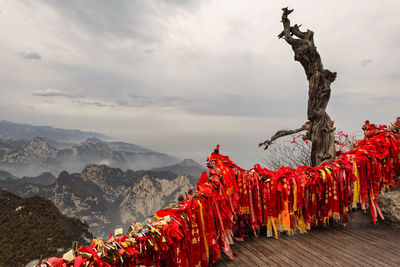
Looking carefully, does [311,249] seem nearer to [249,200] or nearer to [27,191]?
[249,200]

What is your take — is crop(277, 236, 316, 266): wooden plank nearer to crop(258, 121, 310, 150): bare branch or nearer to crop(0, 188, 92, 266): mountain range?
crop(258, 121, 310, 150): bare branch

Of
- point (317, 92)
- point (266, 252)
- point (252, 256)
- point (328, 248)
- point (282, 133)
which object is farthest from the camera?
point (282, 133)

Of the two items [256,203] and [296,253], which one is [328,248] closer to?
[296,253]

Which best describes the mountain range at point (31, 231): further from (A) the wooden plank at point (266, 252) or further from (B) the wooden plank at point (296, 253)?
(B) the wooden plank at point (296, 253)

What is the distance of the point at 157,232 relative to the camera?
9.64 feet

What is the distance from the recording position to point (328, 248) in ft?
13.6

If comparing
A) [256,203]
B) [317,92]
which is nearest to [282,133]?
[317,92]

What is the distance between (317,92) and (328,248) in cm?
439

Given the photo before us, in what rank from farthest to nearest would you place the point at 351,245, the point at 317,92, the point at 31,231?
1. the point at 31,231
2. the point at 317,92
3. the point at 351,245

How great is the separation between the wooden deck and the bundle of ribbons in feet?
0.62

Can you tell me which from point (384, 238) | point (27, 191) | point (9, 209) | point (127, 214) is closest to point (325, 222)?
point (384, 238)

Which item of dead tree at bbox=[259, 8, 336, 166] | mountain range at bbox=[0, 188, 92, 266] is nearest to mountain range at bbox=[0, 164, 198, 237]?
mountain range at bbox=[0, 188, 92, 266]

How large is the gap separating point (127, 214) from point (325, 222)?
493 feet

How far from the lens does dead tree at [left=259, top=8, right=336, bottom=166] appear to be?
6785mm
